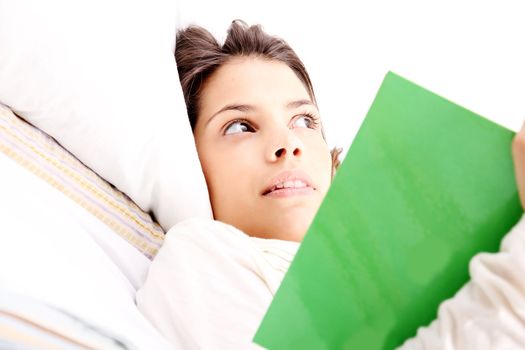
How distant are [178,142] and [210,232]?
10.0 inches

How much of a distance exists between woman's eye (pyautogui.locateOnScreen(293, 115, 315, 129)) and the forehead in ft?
0.14

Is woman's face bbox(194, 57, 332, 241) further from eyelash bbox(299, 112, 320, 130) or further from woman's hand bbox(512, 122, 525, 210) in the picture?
woman's hand bbox(512, 122, 525, 210)

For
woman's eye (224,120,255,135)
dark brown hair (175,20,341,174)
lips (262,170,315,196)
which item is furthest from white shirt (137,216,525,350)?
dark brown hair (175,20,341,174)

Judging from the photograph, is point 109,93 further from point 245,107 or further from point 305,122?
point 305,122

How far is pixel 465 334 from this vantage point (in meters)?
0.51

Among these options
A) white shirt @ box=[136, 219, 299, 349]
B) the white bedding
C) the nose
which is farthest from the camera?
the nose

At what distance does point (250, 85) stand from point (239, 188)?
8.6 inches

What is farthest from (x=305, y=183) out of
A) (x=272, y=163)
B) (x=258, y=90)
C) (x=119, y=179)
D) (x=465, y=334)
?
(x=465, y=334)

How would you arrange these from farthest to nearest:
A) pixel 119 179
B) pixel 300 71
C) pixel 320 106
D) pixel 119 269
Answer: pixel 320 106
pixel 300 71
pixel 119 179
pixel 119 269

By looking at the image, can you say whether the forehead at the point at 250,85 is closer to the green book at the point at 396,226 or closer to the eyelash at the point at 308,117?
the eyelash at the point at 308,117

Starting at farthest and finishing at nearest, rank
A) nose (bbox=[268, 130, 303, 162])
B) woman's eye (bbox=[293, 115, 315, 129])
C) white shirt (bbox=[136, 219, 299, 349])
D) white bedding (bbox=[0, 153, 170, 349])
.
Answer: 1. woman's eye (bbox=[293, 115, 315, 129])
2. nose (bbox=[268, 130, 303, 162])
3. white shirt (bbox=[136, 219, 299, 349])
4. white bedding (bbox=[0, 153, 170, 349])

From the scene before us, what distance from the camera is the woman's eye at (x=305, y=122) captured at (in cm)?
122

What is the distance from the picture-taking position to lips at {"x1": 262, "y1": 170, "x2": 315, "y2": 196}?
1.08m

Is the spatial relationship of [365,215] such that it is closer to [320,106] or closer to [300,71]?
[300,71]
